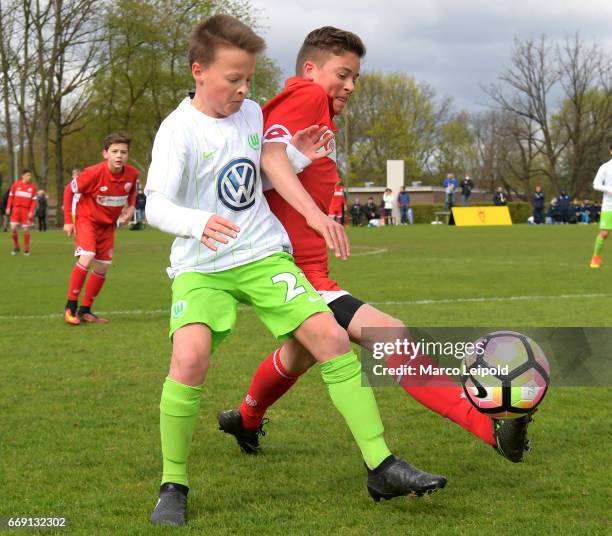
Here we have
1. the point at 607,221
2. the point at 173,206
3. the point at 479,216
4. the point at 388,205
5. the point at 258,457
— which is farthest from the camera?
the point at 388,205

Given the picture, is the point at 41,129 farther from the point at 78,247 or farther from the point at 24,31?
the point at 78,247

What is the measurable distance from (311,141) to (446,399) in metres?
1.23

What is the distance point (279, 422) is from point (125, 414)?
89cm

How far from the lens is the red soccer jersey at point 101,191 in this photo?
9711 mm

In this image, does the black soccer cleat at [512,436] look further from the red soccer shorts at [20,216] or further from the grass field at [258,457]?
the red soccer shorts at [20,216]

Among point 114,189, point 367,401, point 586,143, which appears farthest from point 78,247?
point 586,143

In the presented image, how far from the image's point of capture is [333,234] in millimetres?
3467

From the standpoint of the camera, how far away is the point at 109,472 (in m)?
3.97

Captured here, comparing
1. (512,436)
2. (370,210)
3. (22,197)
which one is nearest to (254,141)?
(512,436)

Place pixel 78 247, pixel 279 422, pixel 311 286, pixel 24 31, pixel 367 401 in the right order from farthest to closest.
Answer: pixel 24 31 → pixel 78 247 → pixel 279 422 → pixel 311 286 → pixel 367 401

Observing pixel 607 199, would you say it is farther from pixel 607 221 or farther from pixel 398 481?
pixel 398 481

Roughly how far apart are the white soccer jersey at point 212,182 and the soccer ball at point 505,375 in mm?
928

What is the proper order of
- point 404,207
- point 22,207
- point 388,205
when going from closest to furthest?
1. point 22,207
2. point 388,205
3. point 404,207

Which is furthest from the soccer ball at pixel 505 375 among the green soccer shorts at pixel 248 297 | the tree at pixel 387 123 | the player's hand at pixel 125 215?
the tree at pixel 387 123
